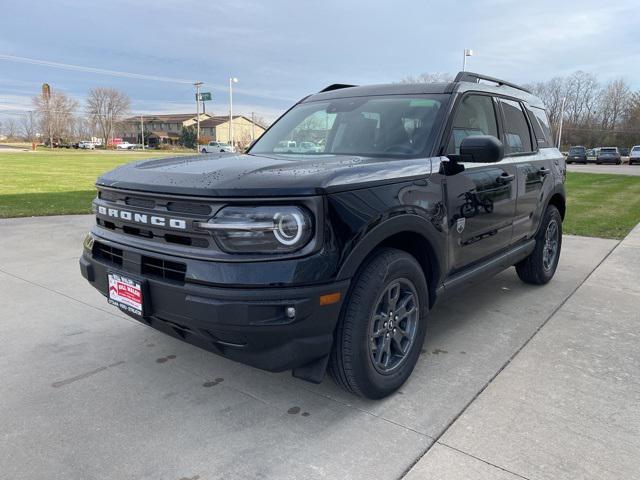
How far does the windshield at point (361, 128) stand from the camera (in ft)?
10.7

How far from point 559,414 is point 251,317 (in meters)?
1.82

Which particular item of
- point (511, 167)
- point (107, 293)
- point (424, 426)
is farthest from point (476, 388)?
point (107, 293)

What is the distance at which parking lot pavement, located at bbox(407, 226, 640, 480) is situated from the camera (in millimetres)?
2285

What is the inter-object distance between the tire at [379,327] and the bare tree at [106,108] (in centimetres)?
10488

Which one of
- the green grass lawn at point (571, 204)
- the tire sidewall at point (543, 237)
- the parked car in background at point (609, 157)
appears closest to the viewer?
the tire sidewall at point (543, 237)

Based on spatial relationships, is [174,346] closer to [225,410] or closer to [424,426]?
[225,410]

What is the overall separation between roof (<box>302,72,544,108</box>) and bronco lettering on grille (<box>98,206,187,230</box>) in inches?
79.8

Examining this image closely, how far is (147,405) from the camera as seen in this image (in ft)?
9.11

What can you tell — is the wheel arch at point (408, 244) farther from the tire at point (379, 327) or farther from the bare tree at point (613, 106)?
the bare tree at point (613, 106)

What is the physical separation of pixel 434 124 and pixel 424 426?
74.0 inches

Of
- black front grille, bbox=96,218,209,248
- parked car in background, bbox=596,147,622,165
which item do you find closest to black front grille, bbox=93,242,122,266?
black front grille, bbox=96,218,209,248

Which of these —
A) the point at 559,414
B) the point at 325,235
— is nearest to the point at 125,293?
the point at 325,235

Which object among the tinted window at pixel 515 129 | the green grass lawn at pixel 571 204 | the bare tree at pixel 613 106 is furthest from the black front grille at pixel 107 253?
the bare tree at pixel 613 106

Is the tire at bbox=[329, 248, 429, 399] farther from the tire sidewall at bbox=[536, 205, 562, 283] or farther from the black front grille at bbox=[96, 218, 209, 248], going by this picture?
the tire sidewall at bbox=[536, 205, 562, 283]
